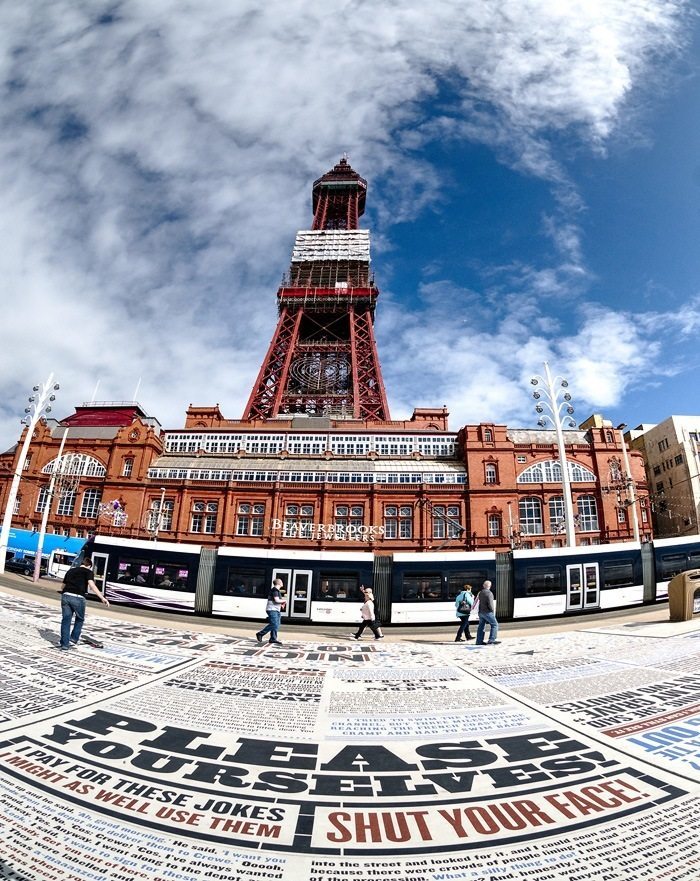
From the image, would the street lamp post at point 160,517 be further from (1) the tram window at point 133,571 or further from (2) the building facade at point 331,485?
(1) the tram window at point 133,571

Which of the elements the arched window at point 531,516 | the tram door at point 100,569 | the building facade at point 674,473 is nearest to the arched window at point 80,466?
the tram door at point 100,569

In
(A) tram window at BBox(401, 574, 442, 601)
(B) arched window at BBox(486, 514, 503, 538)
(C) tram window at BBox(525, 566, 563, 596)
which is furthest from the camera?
(B) arched window at BBox(486, 514, 503, 538)

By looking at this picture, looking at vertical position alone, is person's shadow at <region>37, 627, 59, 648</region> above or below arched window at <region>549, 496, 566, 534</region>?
below

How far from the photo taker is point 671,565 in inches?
736

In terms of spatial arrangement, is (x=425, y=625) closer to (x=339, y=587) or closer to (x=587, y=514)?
(x=339, y=587)

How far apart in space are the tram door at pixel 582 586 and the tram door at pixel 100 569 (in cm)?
1967

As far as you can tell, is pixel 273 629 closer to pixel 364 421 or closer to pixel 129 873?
pixel 129 873

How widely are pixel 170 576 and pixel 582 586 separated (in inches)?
675

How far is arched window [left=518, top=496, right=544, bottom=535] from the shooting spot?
36.3 m

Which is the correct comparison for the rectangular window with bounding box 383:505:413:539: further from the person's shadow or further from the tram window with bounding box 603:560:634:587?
the person's shadow

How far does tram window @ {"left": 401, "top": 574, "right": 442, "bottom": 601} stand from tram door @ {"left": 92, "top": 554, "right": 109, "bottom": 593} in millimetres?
12885

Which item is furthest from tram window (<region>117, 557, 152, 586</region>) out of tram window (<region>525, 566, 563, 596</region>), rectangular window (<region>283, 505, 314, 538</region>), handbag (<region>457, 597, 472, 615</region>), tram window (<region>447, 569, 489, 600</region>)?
rectangular window (<region>283, 505, 314, 538</region>)

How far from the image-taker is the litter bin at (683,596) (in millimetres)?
12984

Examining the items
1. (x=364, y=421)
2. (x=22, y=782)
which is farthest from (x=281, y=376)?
(x=22, y=782)
